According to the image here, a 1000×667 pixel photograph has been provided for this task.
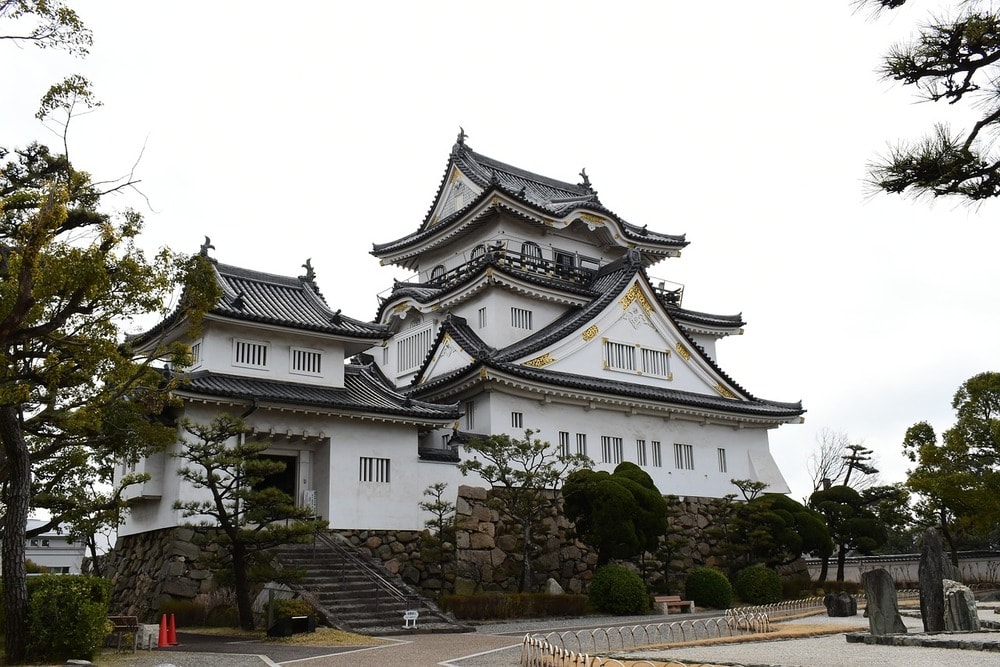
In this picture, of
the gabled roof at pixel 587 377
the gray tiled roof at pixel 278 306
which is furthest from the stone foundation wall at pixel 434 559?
the gray tiled roof at pixel 278 306

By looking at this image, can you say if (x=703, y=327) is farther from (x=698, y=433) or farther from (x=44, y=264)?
(x=44, y=264)

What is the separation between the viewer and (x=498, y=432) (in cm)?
2678

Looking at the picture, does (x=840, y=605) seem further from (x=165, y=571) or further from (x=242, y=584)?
(x=165, y=571)

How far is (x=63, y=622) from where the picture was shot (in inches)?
504

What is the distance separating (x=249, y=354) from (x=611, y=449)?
13.0 meters

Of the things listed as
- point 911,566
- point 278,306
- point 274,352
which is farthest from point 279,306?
point 911,566

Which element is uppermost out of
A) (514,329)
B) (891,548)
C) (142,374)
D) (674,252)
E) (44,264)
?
(674,252)

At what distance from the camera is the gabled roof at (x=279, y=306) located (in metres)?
23.0

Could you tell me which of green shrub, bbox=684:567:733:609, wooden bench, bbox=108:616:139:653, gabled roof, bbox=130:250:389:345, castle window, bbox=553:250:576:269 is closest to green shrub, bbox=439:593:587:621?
green shrub, bbox=684:567:733:609

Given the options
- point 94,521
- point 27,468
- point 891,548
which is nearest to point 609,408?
point 94,521

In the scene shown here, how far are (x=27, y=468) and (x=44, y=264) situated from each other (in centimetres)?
335

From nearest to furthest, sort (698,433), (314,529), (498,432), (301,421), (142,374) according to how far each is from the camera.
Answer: (142,374) → (314,529) → (301,421) → (498,432) → (698,433)

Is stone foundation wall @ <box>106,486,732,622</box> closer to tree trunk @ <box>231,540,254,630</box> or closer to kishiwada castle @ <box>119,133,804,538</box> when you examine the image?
kishiwada castle @ <box>119,133,804,538</box>

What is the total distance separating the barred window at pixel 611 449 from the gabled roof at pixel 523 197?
31.6 feet
